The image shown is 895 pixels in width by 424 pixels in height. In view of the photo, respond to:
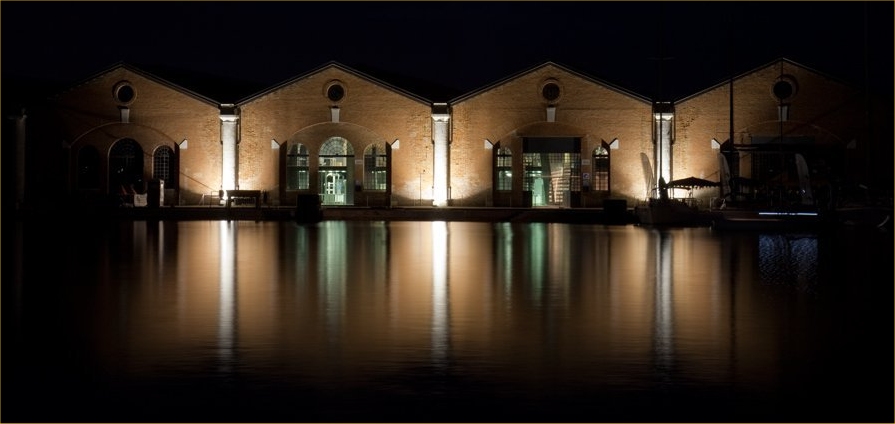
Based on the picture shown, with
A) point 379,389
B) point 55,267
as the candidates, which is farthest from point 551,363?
point 55,267

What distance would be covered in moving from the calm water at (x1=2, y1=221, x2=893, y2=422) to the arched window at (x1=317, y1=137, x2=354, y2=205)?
120 ft

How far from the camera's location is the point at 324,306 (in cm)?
1399

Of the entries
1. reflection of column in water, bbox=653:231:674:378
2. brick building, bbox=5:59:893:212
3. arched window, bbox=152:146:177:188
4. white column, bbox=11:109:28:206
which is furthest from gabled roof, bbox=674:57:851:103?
reflection of column in water, bbox=653:231:674:378

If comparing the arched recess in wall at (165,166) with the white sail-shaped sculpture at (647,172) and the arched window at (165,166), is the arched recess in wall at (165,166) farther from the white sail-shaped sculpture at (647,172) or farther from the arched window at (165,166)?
the white sail-shaped sculpture at (647,172)

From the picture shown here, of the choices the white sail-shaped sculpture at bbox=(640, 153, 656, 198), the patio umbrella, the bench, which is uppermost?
the white sail-shaped sculpture at bbox=(640, 153, 656, 198)

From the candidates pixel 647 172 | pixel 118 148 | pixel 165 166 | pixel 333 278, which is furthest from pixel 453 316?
pixel 118 148

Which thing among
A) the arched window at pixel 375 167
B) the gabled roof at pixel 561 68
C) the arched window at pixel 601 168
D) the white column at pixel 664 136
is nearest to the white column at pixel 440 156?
the gabled roof at pixel 561 68

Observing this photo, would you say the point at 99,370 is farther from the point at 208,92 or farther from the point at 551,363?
the point at 208,92

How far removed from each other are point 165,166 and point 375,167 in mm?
10340

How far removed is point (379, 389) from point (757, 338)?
4.38 meters

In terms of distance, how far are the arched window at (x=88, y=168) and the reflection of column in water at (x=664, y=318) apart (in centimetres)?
4181

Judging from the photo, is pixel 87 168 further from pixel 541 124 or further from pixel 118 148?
pixel 541 124

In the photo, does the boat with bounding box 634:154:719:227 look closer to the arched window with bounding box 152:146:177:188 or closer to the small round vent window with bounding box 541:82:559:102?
the small round vent window with bounding box 541:82:559:102

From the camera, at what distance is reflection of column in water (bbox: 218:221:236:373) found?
10.0m
